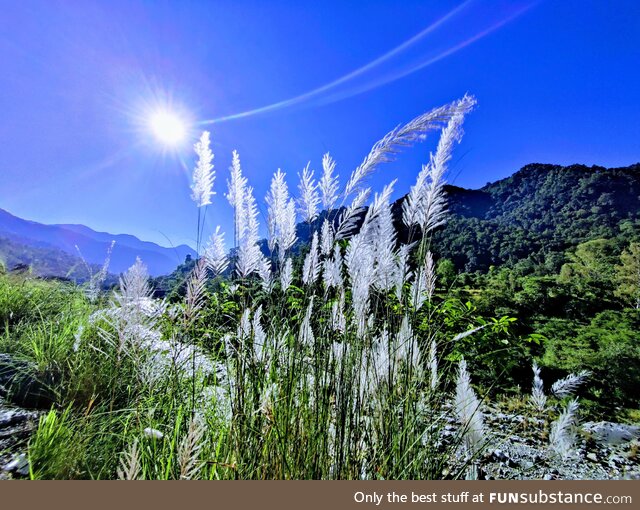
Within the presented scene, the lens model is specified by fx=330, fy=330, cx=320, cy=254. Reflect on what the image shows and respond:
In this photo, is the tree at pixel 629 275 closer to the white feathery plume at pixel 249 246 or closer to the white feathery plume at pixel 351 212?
the white feathery plume at pixel 351 212

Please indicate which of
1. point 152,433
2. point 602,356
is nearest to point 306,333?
point 152,433

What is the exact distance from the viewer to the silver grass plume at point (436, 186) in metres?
1.50

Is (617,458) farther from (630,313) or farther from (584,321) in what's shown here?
(630,313)

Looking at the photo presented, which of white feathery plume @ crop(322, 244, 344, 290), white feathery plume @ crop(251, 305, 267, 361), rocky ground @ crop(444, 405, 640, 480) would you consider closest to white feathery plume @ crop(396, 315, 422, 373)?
white feathery plume @ crop(322, 244, 344, 290)

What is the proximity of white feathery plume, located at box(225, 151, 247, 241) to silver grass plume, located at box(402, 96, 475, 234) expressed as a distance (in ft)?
2.93

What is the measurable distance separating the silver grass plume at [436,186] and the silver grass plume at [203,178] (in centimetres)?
99

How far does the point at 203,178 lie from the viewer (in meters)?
1.62

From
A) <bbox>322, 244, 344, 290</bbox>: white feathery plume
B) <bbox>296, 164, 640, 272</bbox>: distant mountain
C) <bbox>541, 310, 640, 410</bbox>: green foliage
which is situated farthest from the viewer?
<bbox>296, 164, 640, 272</bbox>: distant mountain

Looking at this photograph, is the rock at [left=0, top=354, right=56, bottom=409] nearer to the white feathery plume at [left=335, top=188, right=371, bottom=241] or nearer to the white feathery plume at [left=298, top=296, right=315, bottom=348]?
the white feathery plume at [left=298, top=296, right=315, bottom=348]

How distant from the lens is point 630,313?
1027 cm

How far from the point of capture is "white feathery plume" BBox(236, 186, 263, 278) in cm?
164

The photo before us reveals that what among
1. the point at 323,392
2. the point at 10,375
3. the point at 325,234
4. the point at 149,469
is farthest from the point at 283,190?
the point at 10,375

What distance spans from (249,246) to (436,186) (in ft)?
3.08

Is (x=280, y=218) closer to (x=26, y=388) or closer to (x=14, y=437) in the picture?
(x=14, y=437)
